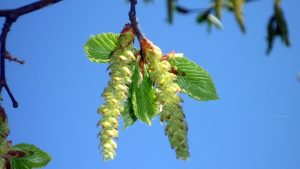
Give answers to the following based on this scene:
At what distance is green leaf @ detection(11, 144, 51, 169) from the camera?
3916mm

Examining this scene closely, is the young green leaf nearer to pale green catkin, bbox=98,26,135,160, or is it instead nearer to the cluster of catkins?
the cluster of catkins

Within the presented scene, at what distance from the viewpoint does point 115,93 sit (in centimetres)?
310

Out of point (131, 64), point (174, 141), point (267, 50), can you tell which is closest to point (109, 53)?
point (131, 64)

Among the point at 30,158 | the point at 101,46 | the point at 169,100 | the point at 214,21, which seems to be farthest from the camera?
the point at 30,158

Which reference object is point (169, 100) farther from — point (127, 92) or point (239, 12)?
point (239, 12)

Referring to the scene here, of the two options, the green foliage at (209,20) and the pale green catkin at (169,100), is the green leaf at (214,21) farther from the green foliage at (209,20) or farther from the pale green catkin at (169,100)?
the pale green catkin at (169,100)

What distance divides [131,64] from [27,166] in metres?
1.44

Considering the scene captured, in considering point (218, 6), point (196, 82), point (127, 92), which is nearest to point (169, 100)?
point (127, 92)

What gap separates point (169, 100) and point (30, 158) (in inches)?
64.7

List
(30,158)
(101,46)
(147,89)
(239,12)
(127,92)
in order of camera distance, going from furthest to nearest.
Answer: (30,158) → (101,46) → (147,89) → (127,92) → (239,12)

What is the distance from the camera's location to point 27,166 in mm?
3963

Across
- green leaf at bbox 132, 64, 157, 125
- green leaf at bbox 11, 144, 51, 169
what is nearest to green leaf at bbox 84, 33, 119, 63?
green leaf at bbox 132, 64, 157, 125

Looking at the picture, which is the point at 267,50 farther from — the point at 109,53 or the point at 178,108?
the point at 109,53

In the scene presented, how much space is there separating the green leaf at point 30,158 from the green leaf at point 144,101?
3.28ft
